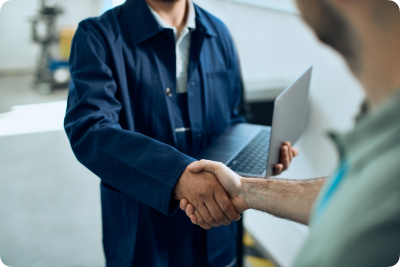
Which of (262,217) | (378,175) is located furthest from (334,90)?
(378,175)

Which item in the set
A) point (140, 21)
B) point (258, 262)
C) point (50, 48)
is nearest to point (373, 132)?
point (140, 21)

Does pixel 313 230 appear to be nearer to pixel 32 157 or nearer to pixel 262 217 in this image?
pixel 262 217

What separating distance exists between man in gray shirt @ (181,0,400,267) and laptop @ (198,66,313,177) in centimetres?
38

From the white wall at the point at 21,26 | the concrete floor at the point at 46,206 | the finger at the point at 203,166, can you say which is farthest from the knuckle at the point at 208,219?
the white wall at the point at 21,26

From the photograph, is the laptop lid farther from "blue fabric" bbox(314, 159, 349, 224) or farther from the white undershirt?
"blue fabric" bbox(314, 159, 349, 224)

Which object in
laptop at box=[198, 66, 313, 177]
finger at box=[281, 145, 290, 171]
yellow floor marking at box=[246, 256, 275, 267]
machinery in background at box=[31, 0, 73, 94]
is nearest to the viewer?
laptop at box=[198, 66, 313, 177]

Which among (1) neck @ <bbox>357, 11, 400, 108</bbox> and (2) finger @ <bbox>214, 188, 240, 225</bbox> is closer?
(1) neck @ <bbox>357, 11, 400, 108</bbox>

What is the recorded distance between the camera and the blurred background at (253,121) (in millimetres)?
1438

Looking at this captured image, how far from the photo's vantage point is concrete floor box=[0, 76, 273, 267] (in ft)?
6.07

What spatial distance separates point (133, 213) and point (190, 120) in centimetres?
30

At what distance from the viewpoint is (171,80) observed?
33.7 inches

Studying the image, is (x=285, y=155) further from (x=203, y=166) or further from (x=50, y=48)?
(x=50, y=48)

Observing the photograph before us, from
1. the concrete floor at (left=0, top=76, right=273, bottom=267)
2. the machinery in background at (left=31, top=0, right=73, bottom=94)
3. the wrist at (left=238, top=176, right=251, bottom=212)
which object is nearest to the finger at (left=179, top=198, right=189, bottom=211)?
the wrist at (left=238, top=176, right=251, bottom=212)

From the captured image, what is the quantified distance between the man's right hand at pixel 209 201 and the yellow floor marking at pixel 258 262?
121 cm
